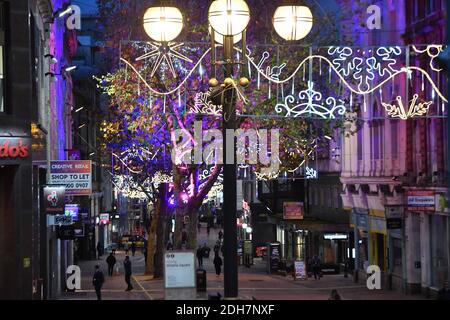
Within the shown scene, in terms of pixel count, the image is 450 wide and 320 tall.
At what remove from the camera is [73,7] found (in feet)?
129

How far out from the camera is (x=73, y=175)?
36625 mm

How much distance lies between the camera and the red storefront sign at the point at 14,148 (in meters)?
25.7

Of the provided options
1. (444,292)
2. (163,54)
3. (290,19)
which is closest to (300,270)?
(444,292)

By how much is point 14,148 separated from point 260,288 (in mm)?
21974

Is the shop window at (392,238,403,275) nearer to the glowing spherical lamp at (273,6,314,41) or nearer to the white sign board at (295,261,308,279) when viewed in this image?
the white sign board at (295,261,308,279)

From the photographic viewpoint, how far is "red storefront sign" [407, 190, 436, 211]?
134 feet

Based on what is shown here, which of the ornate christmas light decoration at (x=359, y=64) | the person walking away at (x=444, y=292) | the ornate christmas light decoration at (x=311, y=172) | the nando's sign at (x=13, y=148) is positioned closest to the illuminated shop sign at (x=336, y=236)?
the ornate christmas light decoration at (x=311, y=172)

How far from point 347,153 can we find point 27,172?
30.2 metres

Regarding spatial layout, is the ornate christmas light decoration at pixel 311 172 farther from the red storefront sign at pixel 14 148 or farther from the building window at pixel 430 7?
the red storefront sign at pixel 14 148

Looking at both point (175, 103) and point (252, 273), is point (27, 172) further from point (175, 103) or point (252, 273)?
point (252, 273)

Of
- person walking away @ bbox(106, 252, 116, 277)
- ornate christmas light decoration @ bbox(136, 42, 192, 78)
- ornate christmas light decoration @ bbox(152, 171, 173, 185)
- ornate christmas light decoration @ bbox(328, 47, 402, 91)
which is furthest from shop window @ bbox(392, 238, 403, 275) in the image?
ornate christmas light decoration @ bbox(136, 42, 192, 78)

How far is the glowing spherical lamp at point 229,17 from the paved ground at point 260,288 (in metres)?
21.2

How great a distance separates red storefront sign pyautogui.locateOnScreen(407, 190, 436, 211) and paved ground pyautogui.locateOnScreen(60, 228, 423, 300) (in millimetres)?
Result: 3928
